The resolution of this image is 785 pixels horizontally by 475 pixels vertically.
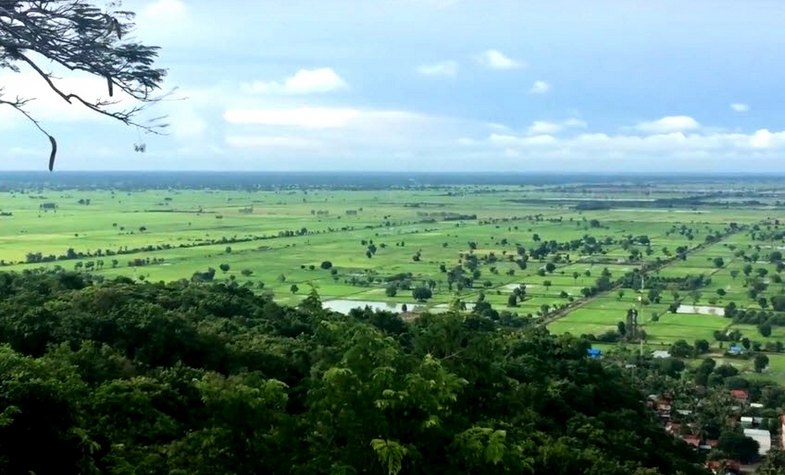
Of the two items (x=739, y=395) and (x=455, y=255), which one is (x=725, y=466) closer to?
(x=739, y=395)

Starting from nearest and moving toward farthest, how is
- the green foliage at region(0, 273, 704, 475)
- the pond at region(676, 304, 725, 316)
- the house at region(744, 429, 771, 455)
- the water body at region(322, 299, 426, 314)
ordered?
the green foliage at region(0, 273, 704, 475), the house at region(744, 429, 771, 455), the water body at region(322, 299, 426, 314), the pond at region(676, 304, 725, 316)

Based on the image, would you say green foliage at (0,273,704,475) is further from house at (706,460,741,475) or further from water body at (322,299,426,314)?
water body at (322,299,426,314)

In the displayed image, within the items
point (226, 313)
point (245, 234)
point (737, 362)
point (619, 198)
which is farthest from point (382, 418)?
point (619, 198)

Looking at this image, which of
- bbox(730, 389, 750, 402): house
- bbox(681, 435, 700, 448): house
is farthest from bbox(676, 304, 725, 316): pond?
bbox(681, 435, 700, 448): house

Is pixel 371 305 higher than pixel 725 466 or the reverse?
higher

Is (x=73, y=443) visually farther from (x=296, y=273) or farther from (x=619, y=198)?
(x=619, y=198)

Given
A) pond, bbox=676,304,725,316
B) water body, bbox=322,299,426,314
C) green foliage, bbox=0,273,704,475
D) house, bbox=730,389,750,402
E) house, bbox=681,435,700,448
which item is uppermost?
green foliage, bbox=0,273,704,475

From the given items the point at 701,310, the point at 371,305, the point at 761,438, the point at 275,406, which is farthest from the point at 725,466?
the point at 701,310

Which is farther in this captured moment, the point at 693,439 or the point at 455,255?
the point at 455,255
